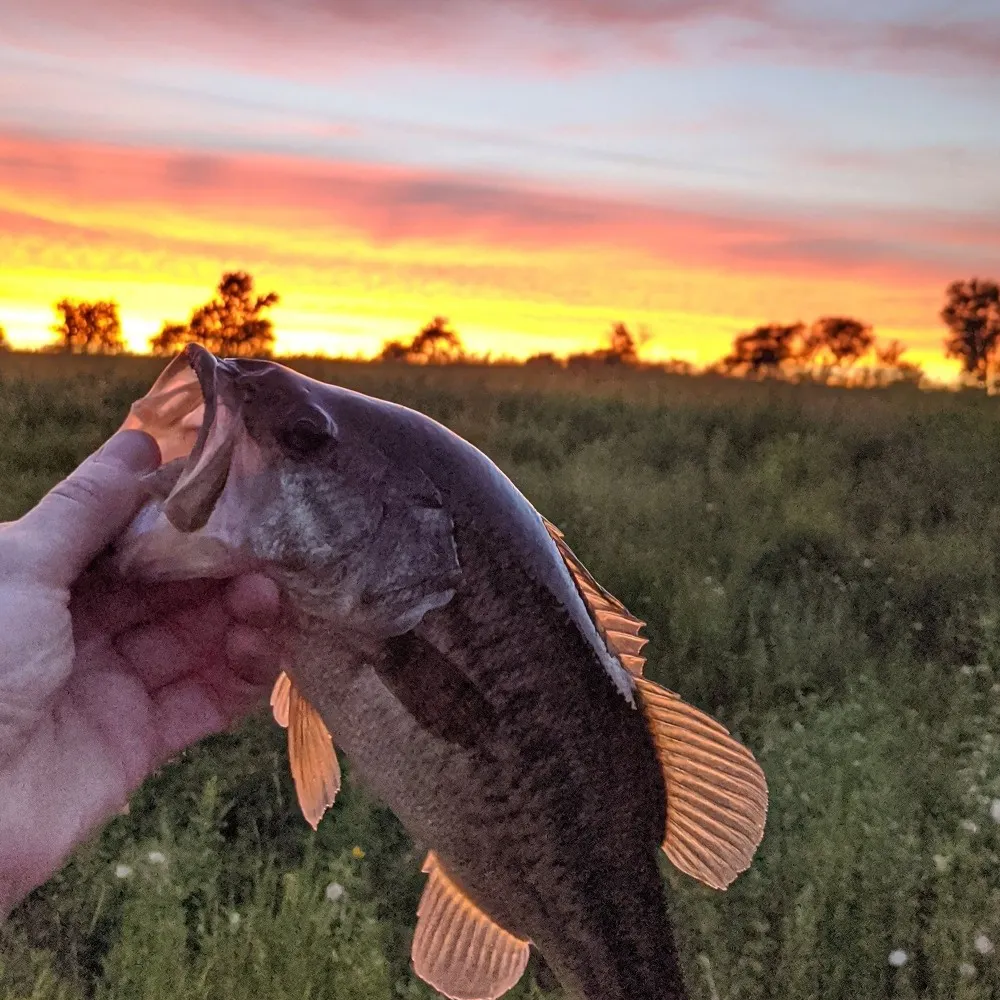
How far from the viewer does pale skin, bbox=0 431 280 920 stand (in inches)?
78.8

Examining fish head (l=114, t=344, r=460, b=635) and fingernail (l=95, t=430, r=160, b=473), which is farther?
fingernail (l=95, t=430, r=160, b=473)

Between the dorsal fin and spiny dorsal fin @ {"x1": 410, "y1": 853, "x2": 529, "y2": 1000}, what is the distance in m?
0.37

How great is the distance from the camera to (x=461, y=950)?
1.93 metres

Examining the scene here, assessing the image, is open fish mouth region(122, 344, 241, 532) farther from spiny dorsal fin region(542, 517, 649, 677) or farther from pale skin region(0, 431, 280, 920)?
spiny dorsal fin region(542, 517, 649, 677)

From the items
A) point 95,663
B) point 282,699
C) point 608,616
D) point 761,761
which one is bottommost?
point 761,761

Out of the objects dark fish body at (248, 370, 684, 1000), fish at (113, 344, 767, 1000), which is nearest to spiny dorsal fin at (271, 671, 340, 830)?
fish at (113, 344, 767, 1000)

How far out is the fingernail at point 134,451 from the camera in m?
1.98

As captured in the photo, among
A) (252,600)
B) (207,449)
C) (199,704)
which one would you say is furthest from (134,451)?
(199,704)

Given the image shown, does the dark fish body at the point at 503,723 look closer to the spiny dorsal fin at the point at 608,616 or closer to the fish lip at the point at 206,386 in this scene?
the spiny dorsal fin at the point at 608,616

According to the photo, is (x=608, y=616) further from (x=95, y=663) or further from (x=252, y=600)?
(x=95, y=663)

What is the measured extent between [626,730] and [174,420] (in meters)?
0.98

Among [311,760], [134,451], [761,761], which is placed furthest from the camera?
[761,761]

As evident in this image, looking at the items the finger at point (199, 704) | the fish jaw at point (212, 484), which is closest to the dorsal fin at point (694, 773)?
the fish jaw at point (212, 484)

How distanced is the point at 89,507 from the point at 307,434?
2.13 ft
